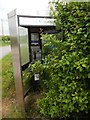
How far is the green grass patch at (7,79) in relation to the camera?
394cm

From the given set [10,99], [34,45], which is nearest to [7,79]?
[10,99]

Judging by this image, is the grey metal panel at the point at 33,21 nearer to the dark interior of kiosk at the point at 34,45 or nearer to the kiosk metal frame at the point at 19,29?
the kiosk metal frame at the point at 19,29

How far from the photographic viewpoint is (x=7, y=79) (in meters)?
4.33

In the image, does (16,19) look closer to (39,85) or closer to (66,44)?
(66,44)

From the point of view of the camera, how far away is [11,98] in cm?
379

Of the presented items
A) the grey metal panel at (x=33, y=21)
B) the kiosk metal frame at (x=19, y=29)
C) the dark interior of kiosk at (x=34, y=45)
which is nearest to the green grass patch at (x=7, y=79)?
the dark interior of kiosk at (x=34, y=45)

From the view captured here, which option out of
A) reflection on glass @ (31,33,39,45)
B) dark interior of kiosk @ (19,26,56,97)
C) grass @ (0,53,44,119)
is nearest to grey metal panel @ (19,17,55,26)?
dark interior of kiosk @ (19,26,56,97)

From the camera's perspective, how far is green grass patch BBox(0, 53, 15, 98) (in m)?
3.94

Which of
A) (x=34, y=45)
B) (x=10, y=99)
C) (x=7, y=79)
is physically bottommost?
(x=10, y=99)

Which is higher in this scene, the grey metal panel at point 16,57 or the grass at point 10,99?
the grey metal panel at point 16,57

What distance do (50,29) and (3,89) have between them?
1.53m

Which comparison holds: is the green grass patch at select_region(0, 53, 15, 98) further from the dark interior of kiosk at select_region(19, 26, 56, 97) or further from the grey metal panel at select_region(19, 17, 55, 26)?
the grey metal panel at select_region(19, 17, 55, 26)

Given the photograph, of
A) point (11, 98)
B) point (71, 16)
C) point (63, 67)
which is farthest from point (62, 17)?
point (11, 98)

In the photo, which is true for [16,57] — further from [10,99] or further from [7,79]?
[7,79]
